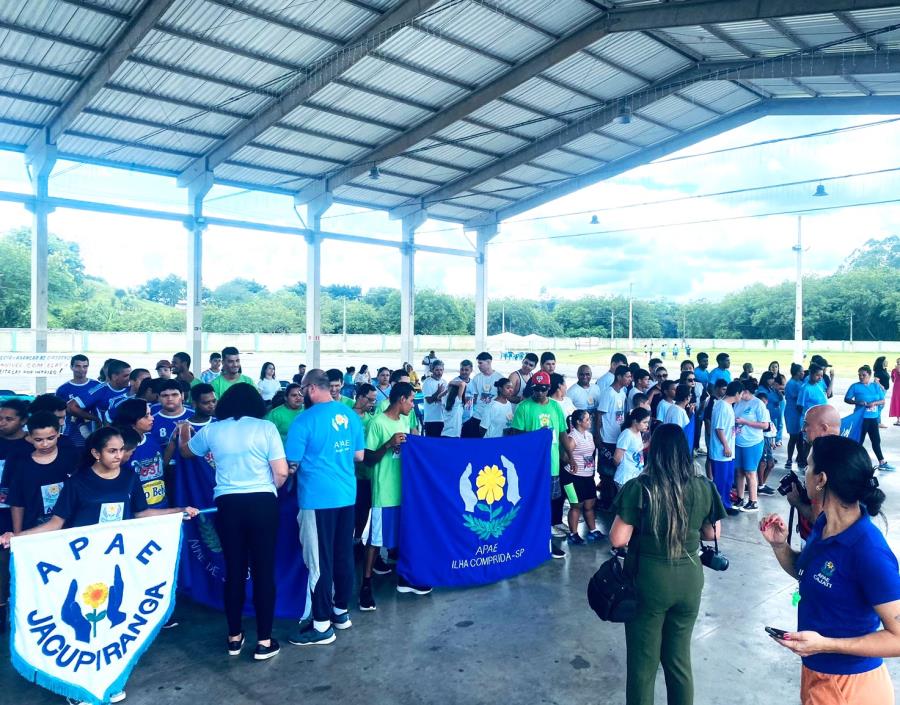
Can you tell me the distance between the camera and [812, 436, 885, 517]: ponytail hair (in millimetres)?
2181

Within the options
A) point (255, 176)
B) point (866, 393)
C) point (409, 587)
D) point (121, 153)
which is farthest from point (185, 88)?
point (866, 393)

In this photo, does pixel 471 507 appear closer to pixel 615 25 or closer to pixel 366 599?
pixel 366 599

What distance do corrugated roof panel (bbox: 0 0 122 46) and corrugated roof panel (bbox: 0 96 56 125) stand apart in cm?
240

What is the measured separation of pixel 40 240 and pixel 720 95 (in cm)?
1595

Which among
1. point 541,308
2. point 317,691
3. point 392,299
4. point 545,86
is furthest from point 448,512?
point 541,308

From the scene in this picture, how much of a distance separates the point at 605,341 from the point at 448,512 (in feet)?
179

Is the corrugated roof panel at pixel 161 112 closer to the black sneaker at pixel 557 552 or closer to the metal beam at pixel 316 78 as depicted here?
the metal beam at pixel 316 78

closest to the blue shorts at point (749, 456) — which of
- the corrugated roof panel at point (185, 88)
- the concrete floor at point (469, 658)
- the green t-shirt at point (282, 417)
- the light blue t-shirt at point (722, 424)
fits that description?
the light blue t-shirt at point (722, 424)

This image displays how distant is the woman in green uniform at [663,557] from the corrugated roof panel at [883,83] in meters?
14.3

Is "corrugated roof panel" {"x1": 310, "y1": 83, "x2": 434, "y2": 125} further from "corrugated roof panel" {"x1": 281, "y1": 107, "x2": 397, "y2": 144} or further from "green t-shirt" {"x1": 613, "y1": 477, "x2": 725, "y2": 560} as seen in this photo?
"green t-shirt" {"x1": 613, "y1": 477, "x2": 725, "y2": 560}

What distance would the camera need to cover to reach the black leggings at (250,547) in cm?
410

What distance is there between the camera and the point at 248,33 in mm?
11406

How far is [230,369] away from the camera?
25.4 ft

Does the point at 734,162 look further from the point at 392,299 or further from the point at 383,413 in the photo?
the point at 392,299
